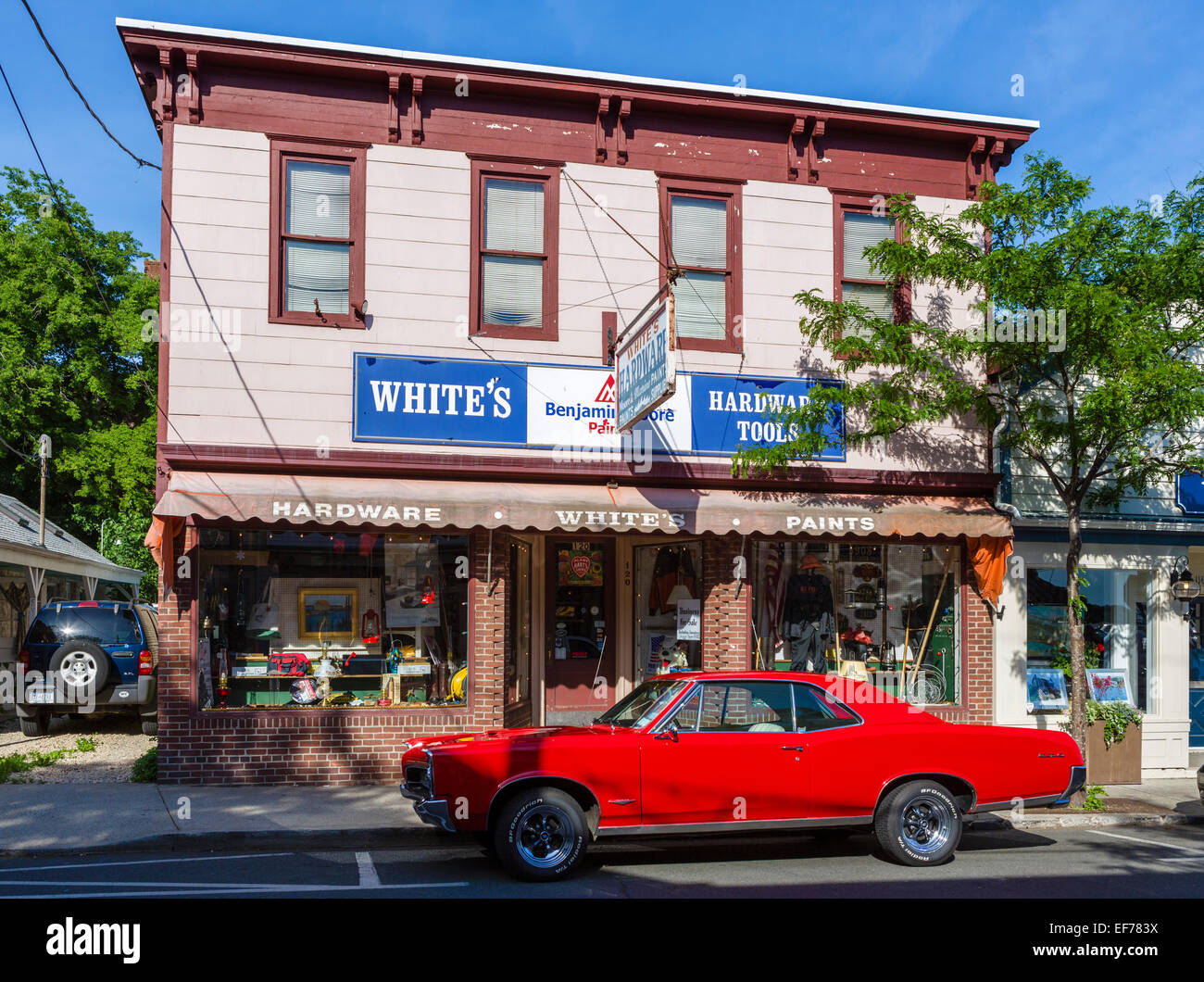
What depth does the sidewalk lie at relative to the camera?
9.09m

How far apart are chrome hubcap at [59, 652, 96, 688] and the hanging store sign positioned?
8.08 m

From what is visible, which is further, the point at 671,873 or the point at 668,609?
the point at 668,609

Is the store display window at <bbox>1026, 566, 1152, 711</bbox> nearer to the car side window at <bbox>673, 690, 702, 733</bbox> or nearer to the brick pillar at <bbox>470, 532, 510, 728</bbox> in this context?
the brick pillar at <bbox>470, 532, 510, 728</bbox>

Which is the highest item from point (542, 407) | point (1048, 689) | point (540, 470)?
point (542, 407)

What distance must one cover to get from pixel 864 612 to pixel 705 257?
5.14 meters

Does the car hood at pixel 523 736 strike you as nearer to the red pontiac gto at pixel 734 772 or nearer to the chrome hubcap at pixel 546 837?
the red pontiac gto at pixel 734 772

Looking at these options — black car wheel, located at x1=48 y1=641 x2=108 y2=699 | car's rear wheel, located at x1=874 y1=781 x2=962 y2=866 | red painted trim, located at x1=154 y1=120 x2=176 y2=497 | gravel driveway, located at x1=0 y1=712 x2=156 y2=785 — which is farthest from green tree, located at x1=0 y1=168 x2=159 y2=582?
car's rear wheel, located at x1=874 y1=781 x2=962 y2=866

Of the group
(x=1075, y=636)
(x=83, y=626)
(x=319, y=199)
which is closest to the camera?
(x=1075, y=636)

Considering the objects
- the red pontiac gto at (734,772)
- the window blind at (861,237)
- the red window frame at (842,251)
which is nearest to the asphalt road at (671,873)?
the red pontiac gto at (734,772)

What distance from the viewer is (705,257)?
43.7 feet

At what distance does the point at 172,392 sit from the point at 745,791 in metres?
7.80

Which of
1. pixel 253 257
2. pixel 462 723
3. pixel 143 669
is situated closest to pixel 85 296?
pixel 143 669

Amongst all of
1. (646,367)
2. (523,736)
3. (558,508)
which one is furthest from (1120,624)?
(523,736)

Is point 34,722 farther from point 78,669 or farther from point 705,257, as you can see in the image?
point 705,257
